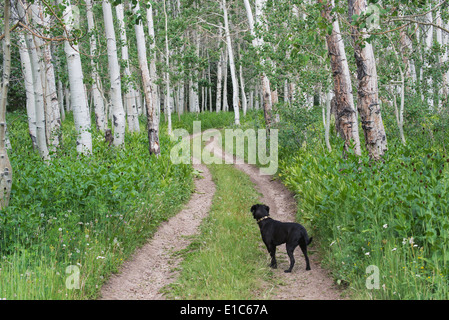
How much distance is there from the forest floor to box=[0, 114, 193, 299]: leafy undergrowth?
0.21 m

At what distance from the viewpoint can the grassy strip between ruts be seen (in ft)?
17.0

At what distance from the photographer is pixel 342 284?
5.31 m

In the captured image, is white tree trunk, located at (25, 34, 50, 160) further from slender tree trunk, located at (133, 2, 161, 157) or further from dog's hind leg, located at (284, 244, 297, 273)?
dog's hind leg, located at (284, 244, 297, 273)

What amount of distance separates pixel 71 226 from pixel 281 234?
127 inches

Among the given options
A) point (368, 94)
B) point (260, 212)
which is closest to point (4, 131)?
point (260, 212)

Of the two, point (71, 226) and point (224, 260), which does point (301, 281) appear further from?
point (71, 226)

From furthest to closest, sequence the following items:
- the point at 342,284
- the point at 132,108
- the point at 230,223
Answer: the point at 132,108, the point at 230,223, the point at 342,284

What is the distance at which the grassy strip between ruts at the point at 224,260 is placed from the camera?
5.19m

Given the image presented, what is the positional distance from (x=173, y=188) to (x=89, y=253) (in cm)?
473

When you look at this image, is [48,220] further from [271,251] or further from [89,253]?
[271,251]

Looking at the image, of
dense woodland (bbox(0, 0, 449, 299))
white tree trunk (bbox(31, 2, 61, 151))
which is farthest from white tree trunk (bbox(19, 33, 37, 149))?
white tree trunk (bbox(31, 2, 61, 151))

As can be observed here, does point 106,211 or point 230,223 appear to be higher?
point 106,211
